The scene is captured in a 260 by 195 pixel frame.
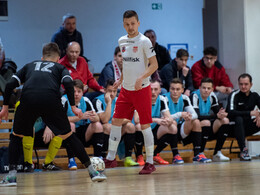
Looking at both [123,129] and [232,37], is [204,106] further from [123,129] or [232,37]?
[232,37]

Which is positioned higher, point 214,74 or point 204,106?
point 214,74

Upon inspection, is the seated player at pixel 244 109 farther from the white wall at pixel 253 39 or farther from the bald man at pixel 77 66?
the bald man at pixel 77 66

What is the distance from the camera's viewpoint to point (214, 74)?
8.65 metres

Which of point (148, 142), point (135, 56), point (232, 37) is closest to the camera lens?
point (135, 56)

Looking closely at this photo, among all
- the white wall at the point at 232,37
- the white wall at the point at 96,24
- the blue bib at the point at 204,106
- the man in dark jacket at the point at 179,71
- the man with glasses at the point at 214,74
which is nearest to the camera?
the blue bib at the point at 204,106

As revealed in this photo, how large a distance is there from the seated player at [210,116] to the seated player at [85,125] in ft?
5.78

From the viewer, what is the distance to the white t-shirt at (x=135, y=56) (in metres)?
5.09

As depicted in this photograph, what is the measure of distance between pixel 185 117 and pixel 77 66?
1.93 m

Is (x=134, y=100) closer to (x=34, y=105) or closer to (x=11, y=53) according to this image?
(x=34, y=105)

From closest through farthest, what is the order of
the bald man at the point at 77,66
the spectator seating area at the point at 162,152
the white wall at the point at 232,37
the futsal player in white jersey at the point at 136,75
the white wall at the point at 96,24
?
the futsal player in white jersey at the point at 136,75 → the spectator seating area at the point at 162,152 → the bald man at the point at 77,66 → the white wall at the point at 232,37 → the white wall at the point at 96,24

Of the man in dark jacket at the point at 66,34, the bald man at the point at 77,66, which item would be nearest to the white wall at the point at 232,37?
the bald man at the point at 77,66

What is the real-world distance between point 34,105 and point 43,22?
571cm

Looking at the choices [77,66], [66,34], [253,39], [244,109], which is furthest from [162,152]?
[253,39]

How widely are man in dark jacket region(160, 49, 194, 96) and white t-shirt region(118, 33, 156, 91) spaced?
3014 millimetres
